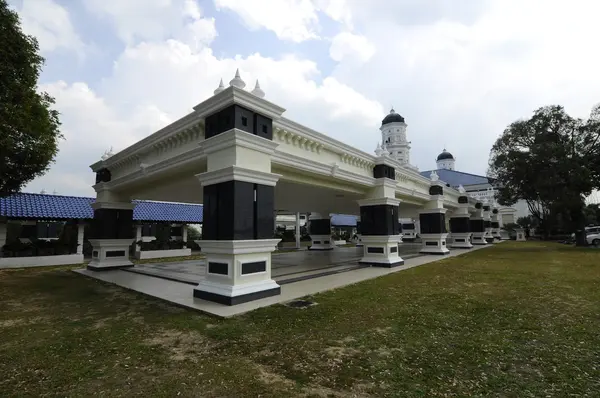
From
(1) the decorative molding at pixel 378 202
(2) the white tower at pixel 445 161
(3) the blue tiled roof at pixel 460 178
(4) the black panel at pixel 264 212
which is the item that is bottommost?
(4) the black panel at pixel 264 212

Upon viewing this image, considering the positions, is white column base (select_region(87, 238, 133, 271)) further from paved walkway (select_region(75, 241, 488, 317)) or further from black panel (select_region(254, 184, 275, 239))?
black panel (select_region(254, 184, 275, 239))

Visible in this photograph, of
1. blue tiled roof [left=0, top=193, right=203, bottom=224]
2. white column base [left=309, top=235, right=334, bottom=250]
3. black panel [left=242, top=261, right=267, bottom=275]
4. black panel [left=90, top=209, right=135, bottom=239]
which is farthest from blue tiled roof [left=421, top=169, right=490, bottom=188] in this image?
black panel [left=242, top=261, right=267, bottom=275]

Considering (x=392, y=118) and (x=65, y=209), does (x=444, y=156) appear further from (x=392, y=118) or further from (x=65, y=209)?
(x=65, y=209)

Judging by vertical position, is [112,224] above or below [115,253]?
above

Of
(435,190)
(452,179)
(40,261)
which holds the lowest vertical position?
→ (40,261)

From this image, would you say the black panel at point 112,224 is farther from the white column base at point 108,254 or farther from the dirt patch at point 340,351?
the dirt patch at point 340,351

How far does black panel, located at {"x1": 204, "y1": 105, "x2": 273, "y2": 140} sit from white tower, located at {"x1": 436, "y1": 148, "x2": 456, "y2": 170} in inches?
2863

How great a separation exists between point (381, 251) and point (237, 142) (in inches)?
341

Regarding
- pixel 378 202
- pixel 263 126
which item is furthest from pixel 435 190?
pixel 263 126

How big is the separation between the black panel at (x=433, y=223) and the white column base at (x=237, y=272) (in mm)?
14856

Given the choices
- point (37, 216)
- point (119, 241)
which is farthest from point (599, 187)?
point (37, 216)

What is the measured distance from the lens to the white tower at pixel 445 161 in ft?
236

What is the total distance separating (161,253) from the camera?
19.4 m

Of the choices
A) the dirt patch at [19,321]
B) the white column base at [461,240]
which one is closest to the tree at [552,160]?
the white column base at [461,240]
